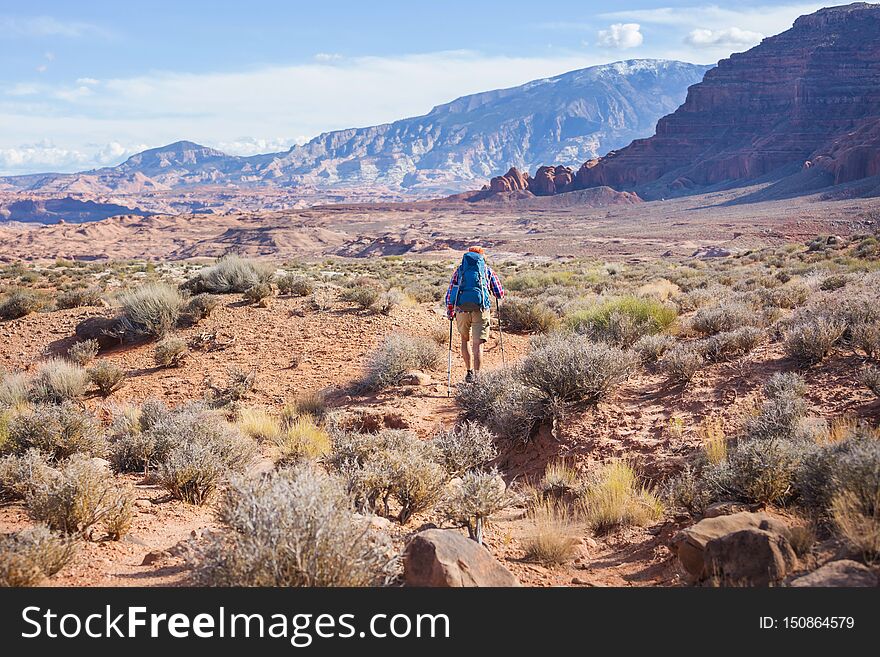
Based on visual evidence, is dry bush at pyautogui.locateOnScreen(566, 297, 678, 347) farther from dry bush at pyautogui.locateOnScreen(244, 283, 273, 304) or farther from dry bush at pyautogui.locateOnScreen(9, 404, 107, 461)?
dry bush at pyautogui.locateOnScreen(244, 283, 273, 304)

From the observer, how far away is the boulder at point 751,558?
3383mm

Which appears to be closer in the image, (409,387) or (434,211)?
(409,387)

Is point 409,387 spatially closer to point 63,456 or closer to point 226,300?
point 63,456

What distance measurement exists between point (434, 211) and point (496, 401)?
387 feet

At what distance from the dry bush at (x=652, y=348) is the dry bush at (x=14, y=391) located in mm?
8795

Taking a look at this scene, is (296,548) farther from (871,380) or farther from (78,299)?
(78,299)

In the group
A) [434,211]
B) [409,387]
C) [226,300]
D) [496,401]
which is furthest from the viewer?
[434,211]

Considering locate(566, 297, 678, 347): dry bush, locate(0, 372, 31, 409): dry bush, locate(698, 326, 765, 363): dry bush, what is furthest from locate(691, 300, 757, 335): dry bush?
locate(0, 372, 31, 409): dry bush

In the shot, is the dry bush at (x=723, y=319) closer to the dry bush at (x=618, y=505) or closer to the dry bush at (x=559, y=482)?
the dry bush at (x=559, y=482)

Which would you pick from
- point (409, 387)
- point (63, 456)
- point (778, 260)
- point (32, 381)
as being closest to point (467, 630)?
point (63, 456)

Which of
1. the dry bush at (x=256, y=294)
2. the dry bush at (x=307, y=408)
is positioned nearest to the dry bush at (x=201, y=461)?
the dry bush at (x=307, y=408)

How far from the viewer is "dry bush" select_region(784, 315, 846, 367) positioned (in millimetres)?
7059

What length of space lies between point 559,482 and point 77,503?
401 centimetres

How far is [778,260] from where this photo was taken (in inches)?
979
